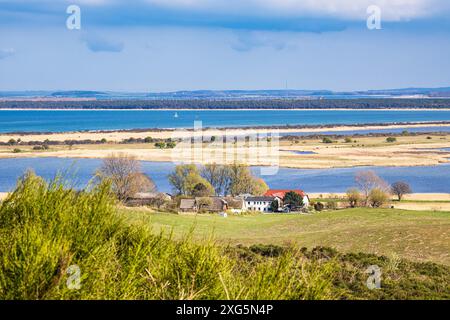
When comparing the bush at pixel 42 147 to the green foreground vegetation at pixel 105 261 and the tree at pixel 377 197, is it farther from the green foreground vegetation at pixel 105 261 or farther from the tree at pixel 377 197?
the green foreground vegetation at pixel 105 261

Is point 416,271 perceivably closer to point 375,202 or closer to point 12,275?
point 12,275

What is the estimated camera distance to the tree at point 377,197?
5269 centimetres

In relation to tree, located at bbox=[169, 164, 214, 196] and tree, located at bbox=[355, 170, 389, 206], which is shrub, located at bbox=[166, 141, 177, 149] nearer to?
tree, located at bbox=[169, 164, 214, 196]

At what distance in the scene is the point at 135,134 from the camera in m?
134

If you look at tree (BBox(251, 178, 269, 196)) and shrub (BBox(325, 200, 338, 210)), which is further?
tree (BBox(251, 178, 269, 196))

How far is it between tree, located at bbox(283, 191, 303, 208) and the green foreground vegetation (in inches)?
1561

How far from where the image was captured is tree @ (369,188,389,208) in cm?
5269

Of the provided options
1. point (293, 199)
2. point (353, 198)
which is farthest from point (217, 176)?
point (353, 198)

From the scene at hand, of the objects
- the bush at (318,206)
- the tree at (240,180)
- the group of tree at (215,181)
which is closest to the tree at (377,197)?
the bush at (318,206)

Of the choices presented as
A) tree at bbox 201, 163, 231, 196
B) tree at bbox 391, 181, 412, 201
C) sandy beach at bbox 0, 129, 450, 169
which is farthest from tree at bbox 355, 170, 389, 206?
sandy beach at bbox 0, 129, 450, 169

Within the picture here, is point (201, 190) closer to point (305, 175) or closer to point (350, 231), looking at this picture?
point (305, 175)

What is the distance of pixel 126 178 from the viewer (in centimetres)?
5447

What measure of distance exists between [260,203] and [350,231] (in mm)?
21965
